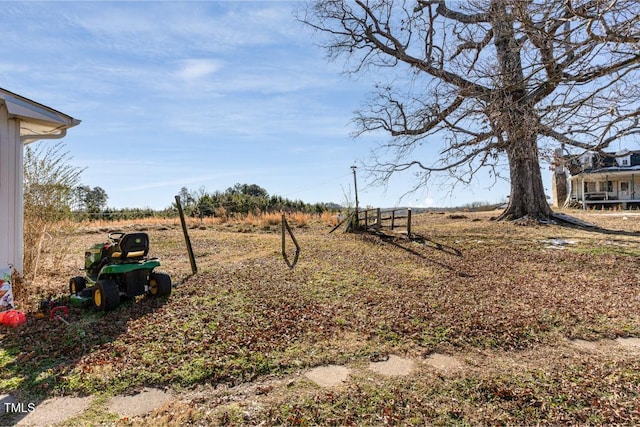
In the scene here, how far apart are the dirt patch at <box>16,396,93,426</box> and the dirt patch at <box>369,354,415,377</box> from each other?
7.67 feet

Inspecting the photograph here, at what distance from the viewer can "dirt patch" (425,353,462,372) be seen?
11.4 ft

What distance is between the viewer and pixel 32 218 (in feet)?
20.8

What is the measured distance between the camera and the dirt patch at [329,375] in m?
3.21

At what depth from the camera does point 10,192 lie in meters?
5.32

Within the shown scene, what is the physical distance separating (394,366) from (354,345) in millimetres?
534

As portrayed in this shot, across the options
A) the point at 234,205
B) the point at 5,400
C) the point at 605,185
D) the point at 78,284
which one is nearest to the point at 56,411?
the point at 5,400

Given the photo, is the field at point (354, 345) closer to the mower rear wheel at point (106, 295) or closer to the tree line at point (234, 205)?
the mower rear wheel at point (106, 295)

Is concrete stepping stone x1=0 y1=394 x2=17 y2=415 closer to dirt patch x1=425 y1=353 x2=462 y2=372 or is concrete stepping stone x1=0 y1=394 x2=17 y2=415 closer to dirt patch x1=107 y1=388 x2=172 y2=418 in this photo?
dirt patch x1=107 y1=388 x2=172 y2=418

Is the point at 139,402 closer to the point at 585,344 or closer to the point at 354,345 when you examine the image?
the point at 354,345

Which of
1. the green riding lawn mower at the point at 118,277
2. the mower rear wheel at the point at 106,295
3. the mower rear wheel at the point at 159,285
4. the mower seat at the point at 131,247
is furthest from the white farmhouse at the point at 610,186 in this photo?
the mower rear wheel at the point at 106,295

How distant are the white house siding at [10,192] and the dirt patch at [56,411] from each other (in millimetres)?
3256

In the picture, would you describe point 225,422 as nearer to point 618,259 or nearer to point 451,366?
point 451,366

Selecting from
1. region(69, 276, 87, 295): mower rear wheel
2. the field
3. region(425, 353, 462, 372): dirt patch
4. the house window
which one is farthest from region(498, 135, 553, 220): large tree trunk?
the house window

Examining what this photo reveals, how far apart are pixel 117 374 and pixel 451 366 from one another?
9.66ft
